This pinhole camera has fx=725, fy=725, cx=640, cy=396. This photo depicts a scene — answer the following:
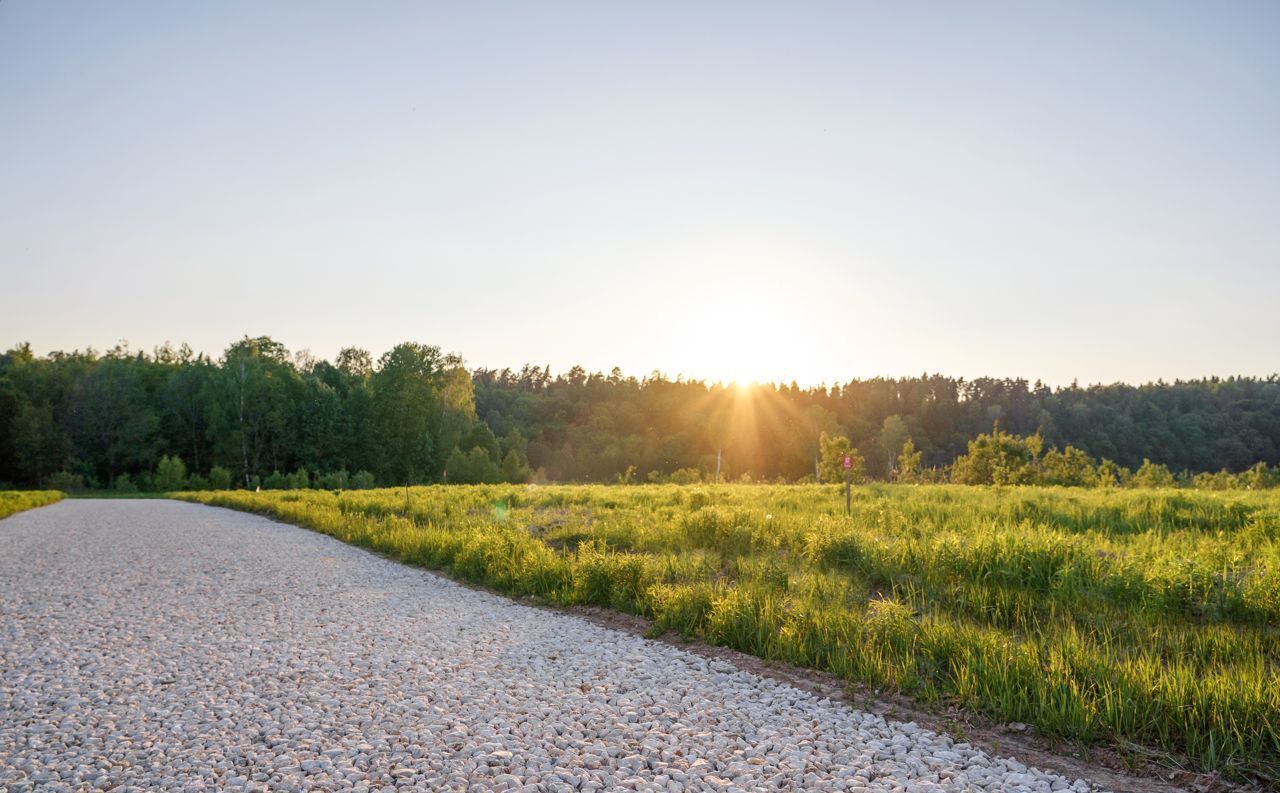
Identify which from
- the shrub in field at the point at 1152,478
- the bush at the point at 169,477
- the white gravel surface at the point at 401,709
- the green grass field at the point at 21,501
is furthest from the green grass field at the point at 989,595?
the bush at the point at 169,477

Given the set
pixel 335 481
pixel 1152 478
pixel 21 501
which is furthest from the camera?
pixel 335 481

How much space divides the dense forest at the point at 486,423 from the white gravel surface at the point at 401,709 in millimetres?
27223

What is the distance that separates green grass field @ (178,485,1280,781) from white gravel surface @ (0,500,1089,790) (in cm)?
74

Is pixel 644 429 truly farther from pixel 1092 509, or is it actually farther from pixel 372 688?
pixel 372 688

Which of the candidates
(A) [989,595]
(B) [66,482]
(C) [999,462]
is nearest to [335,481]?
(B) [66,482]

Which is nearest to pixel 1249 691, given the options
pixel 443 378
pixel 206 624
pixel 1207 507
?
pixel 206 624

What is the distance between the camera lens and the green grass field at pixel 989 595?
494 cm

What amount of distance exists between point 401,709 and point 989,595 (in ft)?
20.2

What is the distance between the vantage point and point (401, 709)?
5520 millimetres

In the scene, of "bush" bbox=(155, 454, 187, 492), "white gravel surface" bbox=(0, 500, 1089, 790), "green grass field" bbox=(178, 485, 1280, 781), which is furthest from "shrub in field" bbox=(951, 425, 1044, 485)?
"bush" bbox=(155, 454, 187, 492)

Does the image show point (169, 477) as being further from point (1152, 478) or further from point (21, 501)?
point (1152, 478)

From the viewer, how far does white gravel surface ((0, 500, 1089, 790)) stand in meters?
4.40

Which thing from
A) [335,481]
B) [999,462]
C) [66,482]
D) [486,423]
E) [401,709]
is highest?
[486,423]

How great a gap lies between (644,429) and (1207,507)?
90224mm
